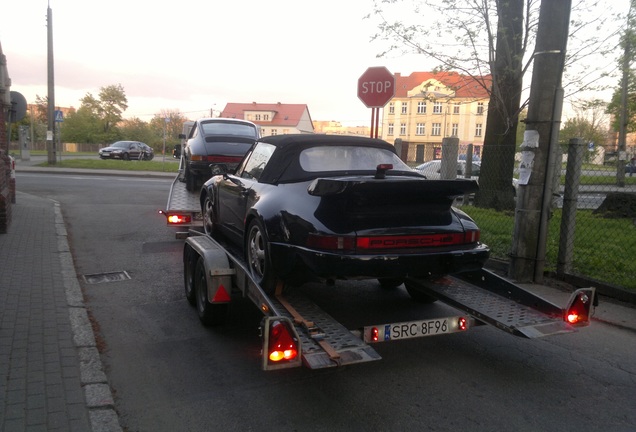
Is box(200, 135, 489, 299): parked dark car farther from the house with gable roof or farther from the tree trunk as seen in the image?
the house with gable roof

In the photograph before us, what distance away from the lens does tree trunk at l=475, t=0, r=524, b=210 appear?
39.5ft

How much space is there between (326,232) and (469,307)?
4.86 ft

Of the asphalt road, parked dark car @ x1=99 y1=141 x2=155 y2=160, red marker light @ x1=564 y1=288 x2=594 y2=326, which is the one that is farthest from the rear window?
parked dark car @ x1=99 y1=141 x2=155 y2=160

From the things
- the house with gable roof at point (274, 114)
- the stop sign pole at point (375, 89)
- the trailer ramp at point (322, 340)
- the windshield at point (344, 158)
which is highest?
the house with gable roof at point (274, 114)

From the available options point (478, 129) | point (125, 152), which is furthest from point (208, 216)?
point (478, 129)

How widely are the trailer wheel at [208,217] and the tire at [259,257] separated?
180 cm

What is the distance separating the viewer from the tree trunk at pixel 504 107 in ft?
39.5

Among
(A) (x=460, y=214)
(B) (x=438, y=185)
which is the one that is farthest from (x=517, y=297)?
(B) (x=438, y=185)

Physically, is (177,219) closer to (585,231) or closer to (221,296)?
(221,296)

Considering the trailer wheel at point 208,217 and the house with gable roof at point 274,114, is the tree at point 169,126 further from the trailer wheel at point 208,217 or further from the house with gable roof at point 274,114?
the trailer wheel at point 208,217

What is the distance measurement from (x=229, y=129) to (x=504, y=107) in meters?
6.31

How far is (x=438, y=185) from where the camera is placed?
13.5 feet

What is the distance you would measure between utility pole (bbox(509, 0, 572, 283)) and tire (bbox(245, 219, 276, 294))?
3745mm

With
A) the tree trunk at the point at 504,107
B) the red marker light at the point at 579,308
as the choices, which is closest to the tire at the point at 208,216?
Result: the red marker light at the point at 579,308
